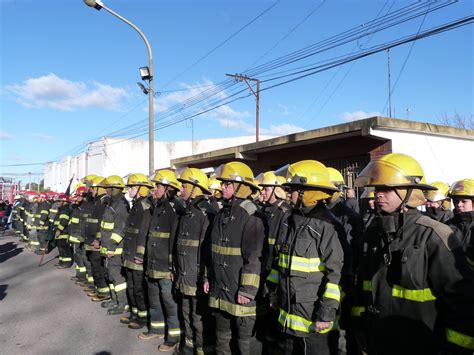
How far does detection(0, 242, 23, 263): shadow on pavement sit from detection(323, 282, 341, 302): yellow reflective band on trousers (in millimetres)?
13654

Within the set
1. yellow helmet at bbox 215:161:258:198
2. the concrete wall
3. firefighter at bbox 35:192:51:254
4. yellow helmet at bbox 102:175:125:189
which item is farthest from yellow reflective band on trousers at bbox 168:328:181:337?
the concrete wall

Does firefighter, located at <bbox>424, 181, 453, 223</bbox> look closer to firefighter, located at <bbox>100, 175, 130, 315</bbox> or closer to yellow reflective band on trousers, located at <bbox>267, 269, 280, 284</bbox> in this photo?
yellow reflective band on trousers, located at <bbox>267, 269, 280, 284</bbox>

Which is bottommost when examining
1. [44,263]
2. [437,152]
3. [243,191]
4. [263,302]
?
[44,263]

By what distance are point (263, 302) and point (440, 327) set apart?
6.82 ft

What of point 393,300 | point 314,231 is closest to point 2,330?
point 314,231

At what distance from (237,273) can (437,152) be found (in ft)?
24.3

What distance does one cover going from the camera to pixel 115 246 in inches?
273

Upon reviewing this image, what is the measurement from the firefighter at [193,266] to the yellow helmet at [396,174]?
2.52 meters

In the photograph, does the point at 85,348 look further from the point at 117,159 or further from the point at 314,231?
the point at 117,159

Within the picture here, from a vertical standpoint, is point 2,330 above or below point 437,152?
below

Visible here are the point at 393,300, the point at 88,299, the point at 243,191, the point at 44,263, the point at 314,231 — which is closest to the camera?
the point at 393,300

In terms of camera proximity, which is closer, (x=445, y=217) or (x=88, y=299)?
(x=445, y=217)

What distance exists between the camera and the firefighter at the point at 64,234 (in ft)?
36.2

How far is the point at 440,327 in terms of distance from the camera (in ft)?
7.45
